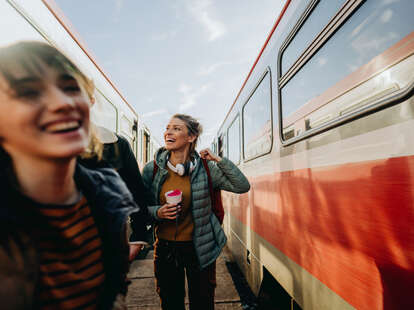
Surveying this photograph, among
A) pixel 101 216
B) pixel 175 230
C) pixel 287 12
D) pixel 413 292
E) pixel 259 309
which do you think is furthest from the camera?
pixel 259 309

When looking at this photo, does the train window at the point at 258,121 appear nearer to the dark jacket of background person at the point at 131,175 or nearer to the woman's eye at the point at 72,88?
the dark jacket of background person at the point at 131,175

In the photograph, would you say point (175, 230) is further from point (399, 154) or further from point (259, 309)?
point (259, 309)

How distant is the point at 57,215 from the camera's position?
2.29ft

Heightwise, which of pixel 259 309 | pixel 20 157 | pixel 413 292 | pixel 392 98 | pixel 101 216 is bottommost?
pixel 259 309

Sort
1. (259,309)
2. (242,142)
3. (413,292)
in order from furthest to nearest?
(242,142) < (259,309) < (413,292)

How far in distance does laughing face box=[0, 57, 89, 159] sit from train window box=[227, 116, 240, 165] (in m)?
3.49

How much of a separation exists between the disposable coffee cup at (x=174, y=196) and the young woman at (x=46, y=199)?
954mm

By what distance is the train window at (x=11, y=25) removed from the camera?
5.18 feet

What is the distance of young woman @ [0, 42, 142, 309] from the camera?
59 centimetres

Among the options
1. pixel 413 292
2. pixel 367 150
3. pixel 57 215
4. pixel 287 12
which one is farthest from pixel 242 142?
pixel 57 215

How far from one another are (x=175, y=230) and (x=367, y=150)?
1368mm

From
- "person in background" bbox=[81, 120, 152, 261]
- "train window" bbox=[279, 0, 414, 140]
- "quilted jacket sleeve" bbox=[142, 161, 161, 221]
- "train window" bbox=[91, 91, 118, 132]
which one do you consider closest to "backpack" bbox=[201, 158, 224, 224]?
"quilted jacket sleeve" bbox=[142, 161, 161, 221]

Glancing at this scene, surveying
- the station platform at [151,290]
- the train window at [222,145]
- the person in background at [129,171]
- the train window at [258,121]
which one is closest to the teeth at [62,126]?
the person in background at [129,171]

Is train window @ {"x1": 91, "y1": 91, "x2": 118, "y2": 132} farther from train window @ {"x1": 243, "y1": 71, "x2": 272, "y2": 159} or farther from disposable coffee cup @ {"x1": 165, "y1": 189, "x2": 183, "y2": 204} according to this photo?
train window @ {"x1": 243, "y1": 71, "x2": 272, "y2": 159}
